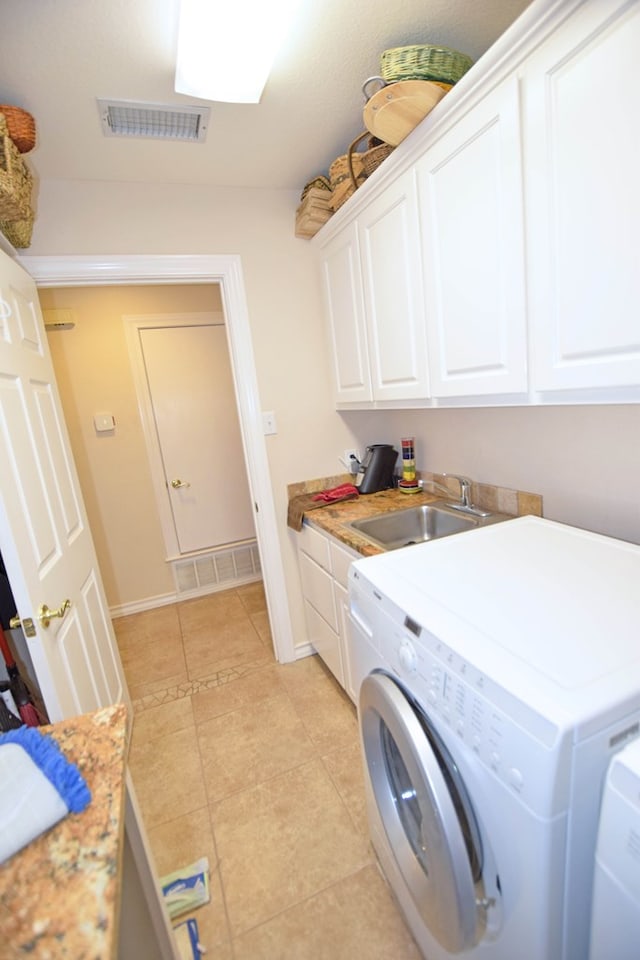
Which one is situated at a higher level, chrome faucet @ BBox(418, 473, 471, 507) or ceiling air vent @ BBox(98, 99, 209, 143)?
ceiling air vent @ BBox(98, 99, 209, 143)

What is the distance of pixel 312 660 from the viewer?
7.55 ft

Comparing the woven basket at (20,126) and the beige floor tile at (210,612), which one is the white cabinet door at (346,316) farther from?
the beige floor tile at (210,612)

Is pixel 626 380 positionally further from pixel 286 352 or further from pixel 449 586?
pixel 286 352

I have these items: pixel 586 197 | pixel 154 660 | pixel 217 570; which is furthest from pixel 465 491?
pixel 217 570

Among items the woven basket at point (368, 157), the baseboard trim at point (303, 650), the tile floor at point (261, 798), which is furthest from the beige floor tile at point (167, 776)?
the woven basket at point (368, 157)

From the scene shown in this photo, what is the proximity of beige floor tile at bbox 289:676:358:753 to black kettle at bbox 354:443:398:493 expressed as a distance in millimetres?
1000

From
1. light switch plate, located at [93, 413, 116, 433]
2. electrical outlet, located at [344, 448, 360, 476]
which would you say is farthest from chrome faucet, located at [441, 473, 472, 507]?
light switch plate, located at [93, 413, 116, 433]

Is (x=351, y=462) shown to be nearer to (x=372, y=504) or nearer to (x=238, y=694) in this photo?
(x=372, y=504)

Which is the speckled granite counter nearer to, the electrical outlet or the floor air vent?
the electrical outlet

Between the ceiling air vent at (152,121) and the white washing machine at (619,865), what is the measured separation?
1.99 meters

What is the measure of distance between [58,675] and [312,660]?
140 cm

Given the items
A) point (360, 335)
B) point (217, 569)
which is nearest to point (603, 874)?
point (360, 335)

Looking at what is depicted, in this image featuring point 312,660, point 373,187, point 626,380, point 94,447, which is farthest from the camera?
point 94,447

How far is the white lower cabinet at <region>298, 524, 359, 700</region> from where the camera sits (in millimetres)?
1691
